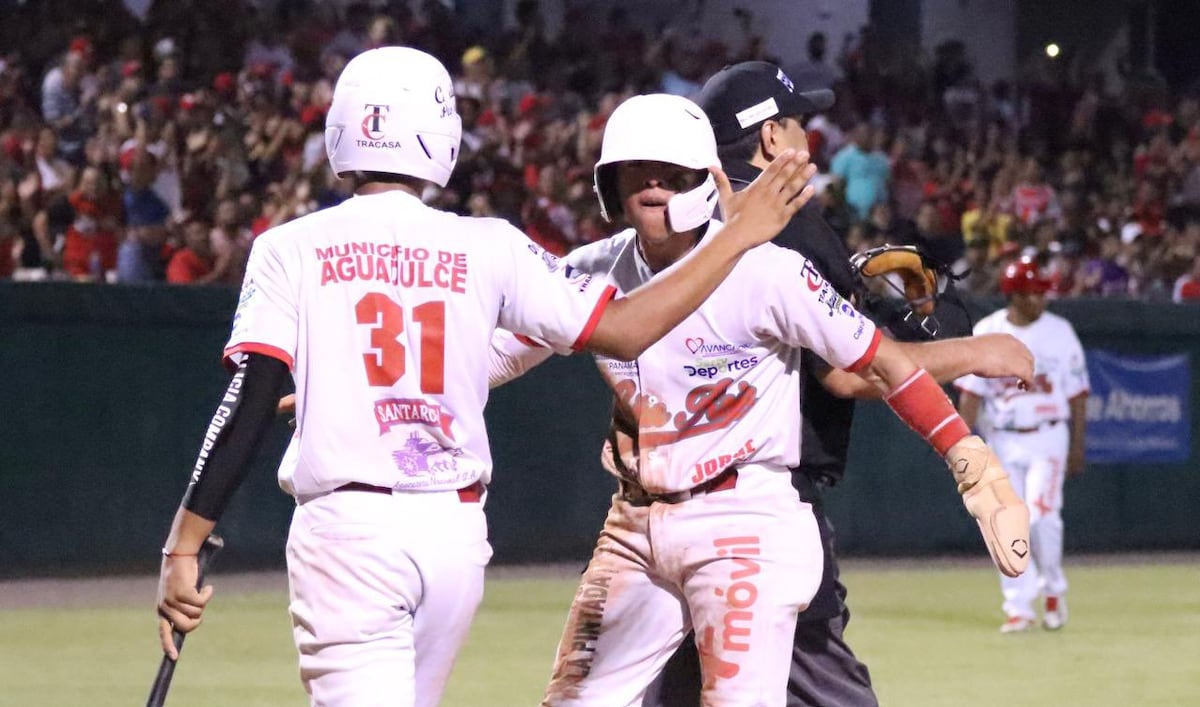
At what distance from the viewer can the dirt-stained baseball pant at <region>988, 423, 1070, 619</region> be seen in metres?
11.9

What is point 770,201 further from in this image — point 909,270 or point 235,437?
point 235,437

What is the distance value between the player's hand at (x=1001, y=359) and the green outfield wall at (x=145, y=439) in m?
9.31

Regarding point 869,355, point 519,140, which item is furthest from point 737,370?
point 519,140

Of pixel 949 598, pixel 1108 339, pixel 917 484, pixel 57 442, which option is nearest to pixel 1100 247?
pixel 1108 339

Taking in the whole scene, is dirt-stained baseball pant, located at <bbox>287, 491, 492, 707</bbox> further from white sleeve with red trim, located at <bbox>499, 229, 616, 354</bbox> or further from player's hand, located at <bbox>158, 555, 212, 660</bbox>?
white sleeve with red trim, located at <bbox>499, 229, 616, 354</bbox>

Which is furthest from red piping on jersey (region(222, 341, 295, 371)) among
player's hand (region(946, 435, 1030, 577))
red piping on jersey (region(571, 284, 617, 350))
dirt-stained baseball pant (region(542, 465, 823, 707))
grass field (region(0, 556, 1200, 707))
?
grass field (region(0, 556, 1200, 707))

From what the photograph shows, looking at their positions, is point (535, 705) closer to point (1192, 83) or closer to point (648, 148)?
point (648, 148)

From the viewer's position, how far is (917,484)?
16.3 meters

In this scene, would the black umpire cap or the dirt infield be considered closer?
the black umpire cap

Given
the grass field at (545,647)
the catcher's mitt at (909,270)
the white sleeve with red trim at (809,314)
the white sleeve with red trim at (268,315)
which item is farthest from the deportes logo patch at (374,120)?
the grass field at (545,647)

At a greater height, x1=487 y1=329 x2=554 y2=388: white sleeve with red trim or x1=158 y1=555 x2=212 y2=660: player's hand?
x1=487 y1=329 x2=554 y2=388: white sleeve with red trim

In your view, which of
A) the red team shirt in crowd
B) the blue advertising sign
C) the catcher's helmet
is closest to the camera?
the catcher's helmet

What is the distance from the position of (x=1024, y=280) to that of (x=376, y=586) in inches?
349

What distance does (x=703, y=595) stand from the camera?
484cm
